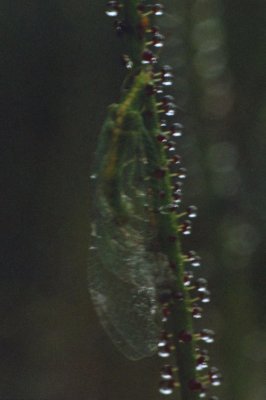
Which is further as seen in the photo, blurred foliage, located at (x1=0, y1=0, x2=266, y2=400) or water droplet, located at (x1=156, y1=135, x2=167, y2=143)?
blurred foliage, located at (x1=0, y1=0, x2=266, y2=400)

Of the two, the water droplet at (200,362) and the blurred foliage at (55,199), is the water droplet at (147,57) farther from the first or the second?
the blurred foliage at (55,199)

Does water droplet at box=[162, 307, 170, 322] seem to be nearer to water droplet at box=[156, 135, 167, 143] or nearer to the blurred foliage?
water droplet at box=[156, 135, 167, 143]

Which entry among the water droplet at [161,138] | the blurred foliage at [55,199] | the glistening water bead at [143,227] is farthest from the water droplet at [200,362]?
the blurred foliage at [55,199]

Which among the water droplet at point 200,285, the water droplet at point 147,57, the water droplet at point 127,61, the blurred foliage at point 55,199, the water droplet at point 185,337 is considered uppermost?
the blurred foliage at point 55,199

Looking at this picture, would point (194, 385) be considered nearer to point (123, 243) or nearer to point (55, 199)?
point (123, 243)

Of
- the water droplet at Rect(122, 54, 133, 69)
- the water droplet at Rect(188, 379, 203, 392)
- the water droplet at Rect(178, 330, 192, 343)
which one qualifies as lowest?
the water droplet at Rect(188, 379, 203, 392)

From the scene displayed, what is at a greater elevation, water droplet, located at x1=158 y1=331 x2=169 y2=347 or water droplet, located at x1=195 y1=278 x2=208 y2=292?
water droplet, located at x1=195 y1=278 x2=208 y2=292

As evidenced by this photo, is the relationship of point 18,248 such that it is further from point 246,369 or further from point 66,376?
point 246,369

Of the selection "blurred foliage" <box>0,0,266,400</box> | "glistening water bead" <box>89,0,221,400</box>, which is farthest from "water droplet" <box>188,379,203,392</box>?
"blurred foliage" <box>0,0,266,400</box>

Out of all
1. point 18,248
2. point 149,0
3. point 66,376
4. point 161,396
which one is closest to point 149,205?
point 149,0

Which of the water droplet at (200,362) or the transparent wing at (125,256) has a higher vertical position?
the transparent wing at (125,256)
